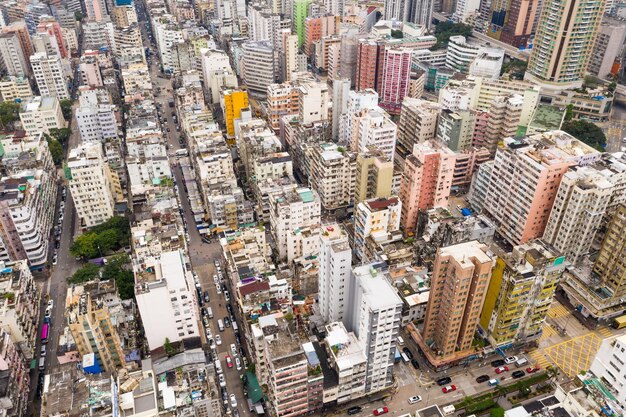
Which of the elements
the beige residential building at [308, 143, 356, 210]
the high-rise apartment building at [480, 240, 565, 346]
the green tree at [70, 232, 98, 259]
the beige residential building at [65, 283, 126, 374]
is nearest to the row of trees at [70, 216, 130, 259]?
the green tree at [70, 232, 98, 259]

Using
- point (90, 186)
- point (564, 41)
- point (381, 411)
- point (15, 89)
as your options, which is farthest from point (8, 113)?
point (564, 41)

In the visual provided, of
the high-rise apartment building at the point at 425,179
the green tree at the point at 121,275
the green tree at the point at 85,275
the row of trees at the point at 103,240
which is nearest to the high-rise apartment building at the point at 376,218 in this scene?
the high-rise apartment building at the point at 425,179

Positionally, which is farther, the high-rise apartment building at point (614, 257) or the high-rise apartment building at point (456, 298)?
the high-rise apartment building at point (614, 257)

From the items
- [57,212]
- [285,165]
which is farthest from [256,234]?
[57,212]

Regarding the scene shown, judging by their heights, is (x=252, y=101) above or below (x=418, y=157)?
below

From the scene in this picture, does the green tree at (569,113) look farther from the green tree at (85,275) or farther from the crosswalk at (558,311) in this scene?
the green tree at (85,275)

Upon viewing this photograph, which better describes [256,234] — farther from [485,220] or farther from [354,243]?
[485,220]

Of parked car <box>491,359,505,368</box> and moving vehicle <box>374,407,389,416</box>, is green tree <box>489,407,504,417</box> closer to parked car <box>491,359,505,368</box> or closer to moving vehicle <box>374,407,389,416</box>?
parked car <box>491,359,505,368</box>
